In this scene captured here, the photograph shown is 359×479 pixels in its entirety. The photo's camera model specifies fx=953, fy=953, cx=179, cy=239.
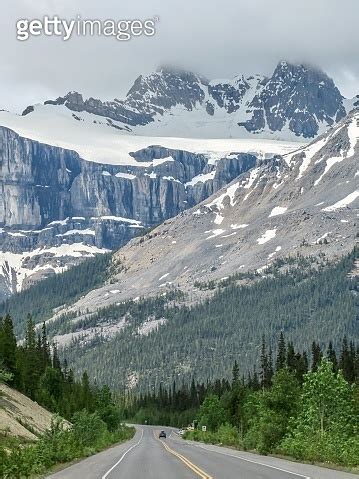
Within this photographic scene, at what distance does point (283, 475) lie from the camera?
144 ft

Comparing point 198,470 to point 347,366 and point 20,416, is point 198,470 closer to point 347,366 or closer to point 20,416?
point 20,416

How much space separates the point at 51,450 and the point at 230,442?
141ft

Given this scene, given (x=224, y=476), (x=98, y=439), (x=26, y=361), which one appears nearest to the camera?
(x=224, y=476)

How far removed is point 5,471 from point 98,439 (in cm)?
5412

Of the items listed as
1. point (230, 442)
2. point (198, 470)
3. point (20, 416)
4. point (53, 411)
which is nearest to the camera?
point (198, 470)

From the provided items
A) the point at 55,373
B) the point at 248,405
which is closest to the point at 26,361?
the point at 55,373

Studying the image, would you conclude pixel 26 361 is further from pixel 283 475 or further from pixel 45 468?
pixel 283 475

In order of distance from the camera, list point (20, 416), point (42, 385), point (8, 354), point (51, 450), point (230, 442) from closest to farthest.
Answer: point (51, 450) < point (20, 416) < point (230, 442) < point (8, 354) < point (42, 385)

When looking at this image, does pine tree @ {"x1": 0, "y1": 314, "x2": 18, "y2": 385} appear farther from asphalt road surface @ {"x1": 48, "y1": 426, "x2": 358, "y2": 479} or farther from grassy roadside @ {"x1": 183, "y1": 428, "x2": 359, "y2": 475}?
asphalt road surface @ {"x1": 48, "y1": 426, "x2": 358, "y2": 479}

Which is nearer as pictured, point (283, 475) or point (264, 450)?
point (283, 475)

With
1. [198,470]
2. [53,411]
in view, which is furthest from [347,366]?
[198,470]

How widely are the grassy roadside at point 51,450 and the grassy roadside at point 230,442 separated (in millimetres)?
12461

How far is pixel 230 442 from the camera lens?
99.2 metres

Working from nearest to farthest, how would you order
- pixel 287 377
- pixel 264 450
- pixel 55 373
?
pixel 264 450 < pixel 287 377 < pixel 55 373
